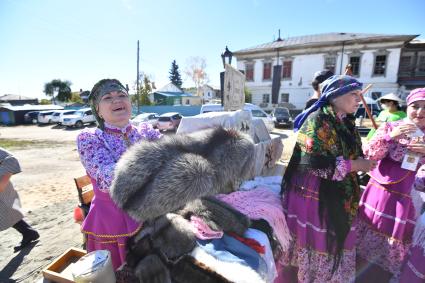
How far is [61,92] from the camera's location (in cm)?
4981

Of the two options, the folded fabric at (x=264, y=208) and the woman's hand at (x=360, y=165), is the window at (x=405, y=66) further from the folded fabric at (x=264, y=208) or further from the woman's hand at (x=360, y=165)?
the folded fabric at (x=264, y=208)

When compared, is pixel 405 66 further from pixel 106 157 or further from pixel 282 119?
pixel 106 157

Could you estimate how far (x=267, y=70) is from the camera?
27.6 m

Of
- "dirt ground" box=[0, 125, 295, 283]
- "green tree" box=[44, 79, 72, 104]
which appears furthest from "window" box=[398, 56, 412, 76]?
"green tree" box=[44, 79, 72, 104]

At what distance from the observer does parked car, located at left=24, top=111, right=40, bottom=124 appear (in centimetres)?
2675

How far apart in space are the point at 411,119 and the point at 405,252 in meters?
1.22

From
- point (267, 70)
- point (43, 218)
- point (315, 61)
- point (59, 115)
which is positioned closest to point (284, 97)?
point (267, 70)

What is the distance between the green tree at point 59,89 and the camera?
49219mm

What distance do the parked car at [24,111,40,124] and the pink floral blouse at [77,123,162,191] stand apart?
31538mm

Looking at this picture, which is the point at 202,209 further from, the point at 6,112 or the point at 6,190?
the point at 6,112

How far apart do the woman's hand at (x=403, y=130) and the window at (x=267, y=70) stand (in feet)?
87.8

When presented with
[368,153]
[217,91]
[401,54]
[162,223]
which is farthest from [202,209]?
[217,91]

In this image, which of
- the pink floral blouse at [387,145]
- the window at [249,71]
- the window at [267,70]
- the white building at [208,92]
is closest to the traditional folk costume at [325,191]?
the pink floral blouse at [387,145]

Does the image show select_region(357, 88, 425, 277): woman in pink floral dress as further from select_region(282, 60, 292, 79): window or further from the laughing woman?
select_region(282, 60, 292, 79): window
